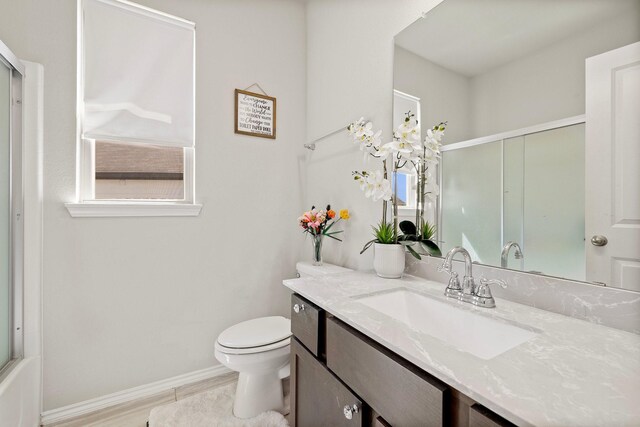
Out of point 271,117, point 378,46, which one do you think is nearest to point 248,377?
point 271,117

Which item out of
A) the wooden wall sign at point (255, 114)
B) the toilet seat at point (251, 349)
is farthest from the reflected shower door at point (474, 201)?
the wooden wall sign at point (255, 114)

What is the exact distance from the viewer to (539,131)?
0.94 m

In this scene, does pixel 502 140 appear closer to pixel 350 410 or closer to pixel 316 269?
pixel 350 410

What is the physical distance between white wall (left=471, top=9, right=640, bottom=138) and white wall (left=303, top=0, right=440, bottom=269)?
49 cm

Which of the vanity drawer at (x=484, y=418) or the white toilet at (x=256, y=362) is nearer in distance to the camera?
the vanity drawer at (x=484, y=418)

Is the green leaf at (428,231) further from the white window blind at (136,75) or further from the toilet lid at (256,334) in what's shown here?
the white window blind at (136,75)

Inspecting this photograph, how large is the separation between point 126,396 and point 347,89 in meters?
2.23

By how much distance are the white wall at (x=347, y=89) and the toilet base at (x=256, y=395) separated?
0.79 metres

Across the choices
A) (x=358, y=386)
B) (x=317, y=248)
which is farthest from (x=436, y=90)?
(x=358, y=386)

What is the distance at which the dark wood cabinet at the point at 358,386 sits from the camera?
22.8 inches

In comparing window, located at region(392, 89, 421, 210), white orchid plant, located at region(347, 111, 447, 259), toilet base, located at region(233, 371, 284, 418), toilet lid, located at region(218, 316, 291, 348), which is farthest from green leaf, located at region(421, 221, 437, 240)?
toilet base, located at region(233, 371, 284, 418)

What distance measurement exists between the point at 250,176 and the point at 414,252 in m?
1.25

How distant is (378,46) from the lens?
61.7 inches

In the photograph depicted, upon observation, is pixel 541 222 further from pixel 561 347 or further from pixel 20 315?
pixel 20 315
